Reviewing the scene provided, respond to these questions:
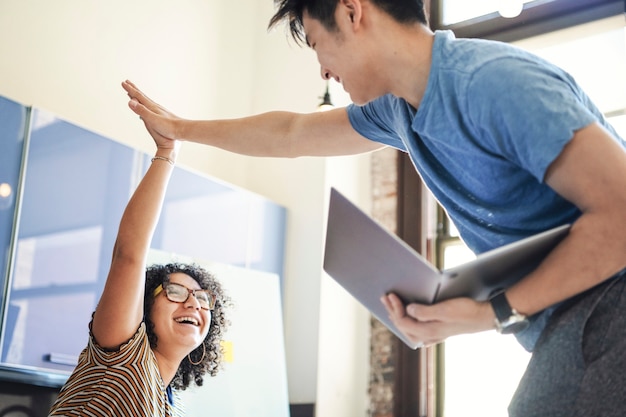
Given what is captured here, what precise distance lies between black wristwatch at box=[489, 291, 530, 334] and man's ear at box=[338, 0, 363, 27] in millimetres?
547

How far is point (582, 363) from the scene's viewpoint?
3.49 ft

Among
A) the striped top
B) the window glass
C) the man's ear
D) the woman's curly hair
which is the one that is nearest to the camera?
the man's ear

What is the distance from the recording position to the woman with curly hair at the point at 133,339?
5.64ft

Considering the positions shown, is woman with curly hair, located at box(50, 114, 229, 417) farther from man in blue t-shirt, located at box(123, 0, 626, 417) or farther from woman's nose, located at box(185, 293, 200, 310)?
man in blue t-shirt, located at box(123, 0, 626, 417)

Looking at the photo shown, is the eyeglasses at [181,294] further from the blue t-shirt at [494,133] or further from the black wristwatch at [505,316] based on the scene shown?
the black wristwatch at [505,316]

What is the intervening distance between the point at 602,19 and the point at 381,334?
2017mm

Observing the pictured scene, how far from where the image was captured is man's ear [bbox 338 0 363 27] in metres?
1.33

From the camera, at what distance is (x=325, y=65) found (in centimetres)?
142

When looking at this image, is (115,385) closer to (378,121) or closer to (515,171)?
(378,121)

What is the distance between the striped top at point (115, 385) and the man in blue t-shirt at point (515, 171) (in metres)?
0.81

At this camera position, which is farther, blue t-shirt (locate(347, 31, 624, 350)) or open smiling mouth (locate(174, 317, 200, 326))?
open smiling mouth (locate(174, 317, 200, 326))

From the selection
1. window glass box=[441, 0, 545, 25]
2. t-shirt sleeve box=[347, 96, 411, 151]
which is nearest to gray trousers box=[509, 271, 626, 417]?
t-shirt sleeve box=[347, 96, 411, 151]

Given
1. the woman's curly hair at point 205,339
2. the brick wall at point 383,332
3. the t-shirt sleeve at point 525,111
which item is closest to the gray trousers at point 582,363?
the t-shirt sleeve at point 525,111

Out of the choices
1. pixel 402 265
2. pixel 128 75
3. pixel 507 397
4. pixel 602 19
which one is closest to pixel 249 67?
pixel 128 75
